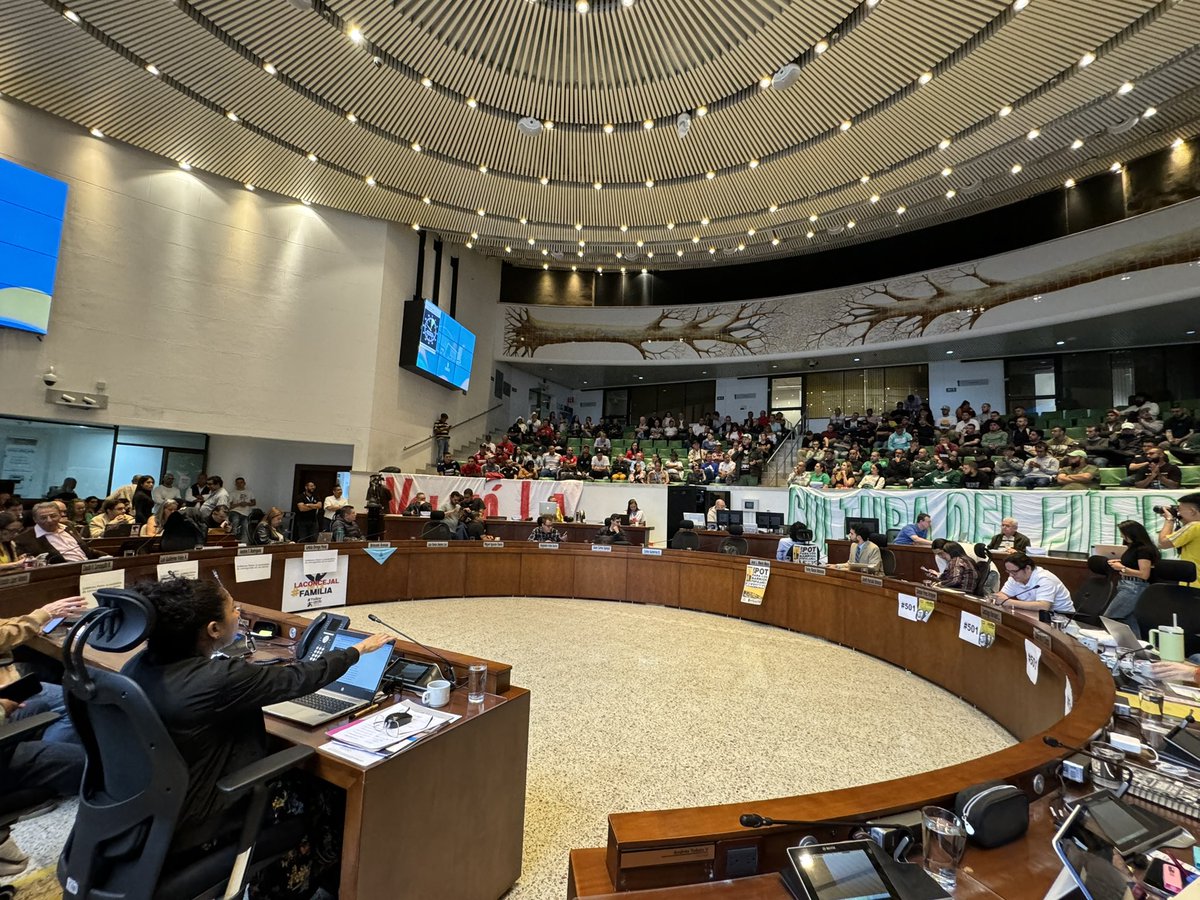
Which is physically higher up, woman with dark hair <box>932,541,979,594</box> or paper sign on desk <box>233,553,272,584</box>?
woman with dark hair <box>932,541,979,594</box>

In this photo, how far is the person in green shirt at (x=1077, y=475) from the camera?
7.62 meters

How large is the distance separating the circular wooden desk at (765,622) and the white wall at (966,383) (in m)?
11.3

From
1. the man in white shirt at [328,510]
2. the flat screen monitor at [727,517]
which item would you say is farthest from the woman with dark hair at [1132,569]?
the man in white shirt at [328,510]

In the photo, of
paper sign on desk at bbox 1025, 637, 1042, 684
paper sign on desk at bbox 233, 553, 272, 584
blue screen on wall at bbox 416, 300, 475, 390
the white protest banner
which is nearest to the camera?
paper sign on desk at bbox 1025, 637, 1042, 684

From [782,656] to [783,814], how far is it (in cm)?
458

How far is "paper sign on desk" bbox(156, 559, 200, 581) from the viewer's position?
464 cm

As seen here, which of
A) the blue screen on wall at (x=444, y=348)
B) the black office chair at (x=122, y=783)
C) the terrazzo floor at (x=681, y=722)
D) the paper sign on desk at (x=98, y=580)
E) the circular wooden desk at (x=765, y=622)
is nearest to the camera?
the circular wooden desk at (x=765, y=622)

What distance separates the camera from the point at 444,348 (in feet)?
44.5

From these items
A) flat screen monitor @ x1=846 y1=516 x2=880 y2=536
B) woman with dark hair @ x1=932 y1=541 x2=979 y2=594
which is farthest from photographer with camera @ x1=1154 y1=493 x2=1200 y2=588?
flat screen monitor @ x1=846 y1=516 x2=880 y2=536

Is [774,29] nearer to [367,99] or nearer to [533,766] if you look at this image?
[367,99]

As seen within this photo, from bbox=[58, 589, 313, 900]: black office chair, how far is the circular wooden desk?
1141mm

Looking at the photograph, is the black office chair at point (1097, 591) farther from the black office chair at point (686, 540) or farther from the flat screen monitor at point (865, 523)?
the black office chair at point (686, 540)

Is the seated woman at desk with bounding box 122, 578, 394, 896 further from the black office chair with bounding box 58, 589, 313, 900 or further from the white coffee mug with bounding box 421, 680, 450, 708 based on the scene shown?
the white coffee mug with bounding box 421, 680, 450, 708

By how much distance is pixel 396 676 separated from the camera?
2.24 m
